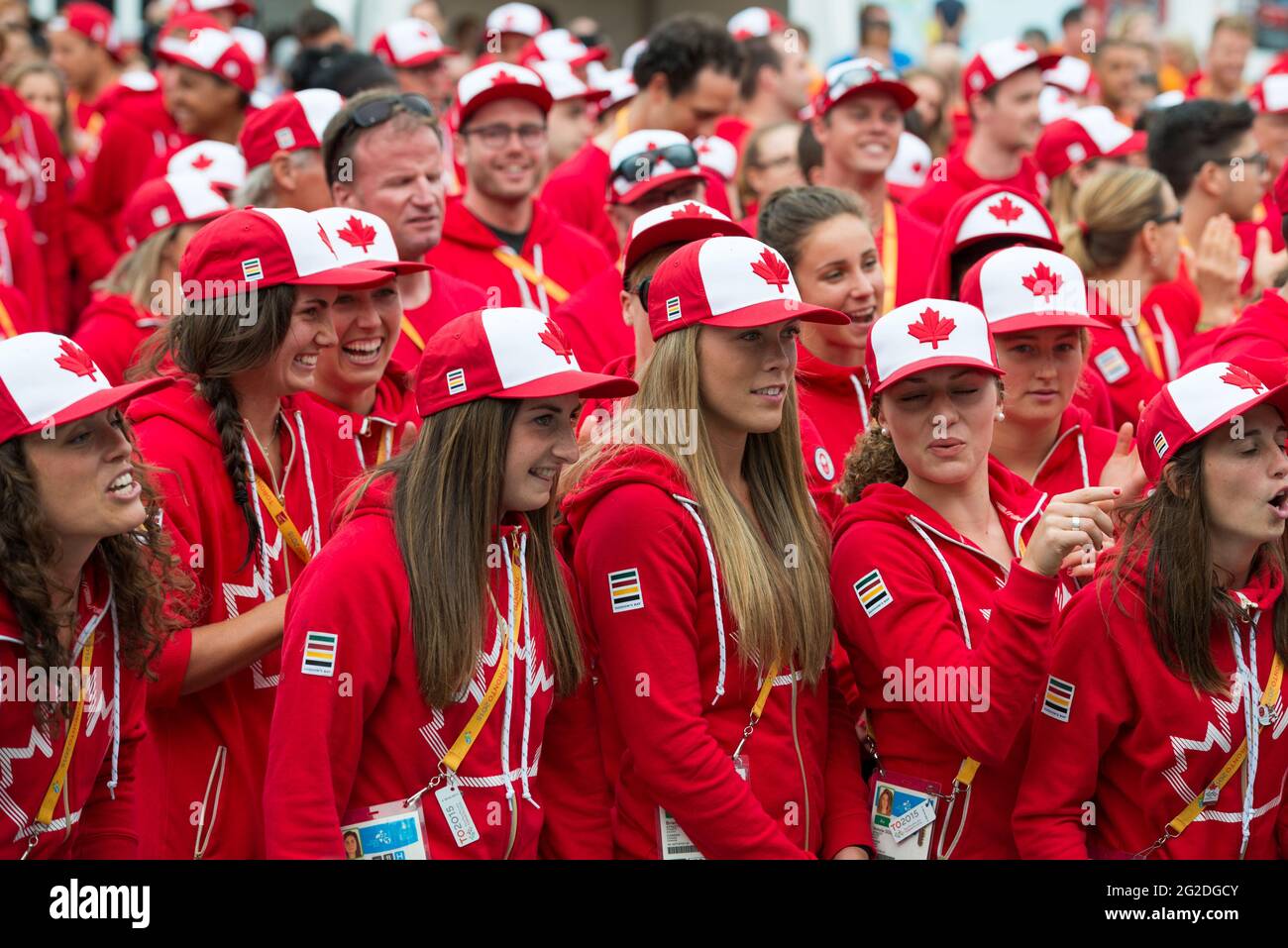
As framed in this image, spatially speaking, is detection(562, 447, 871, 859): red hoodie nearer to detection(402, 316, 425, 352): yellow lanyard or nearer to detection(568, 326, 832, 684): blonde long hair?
detection(568, 326, 832, 684): blonde long hair

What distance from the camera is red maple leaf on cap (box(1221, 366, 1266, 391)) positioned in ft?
12.6

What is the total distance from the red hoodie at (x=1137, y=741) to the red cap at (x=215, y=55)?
6459 millimetres

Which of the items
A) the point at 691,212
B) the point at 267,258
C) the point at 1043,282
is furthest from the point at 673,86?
the point at 267,258

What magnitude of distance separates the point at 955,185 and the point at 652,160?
98.1 inches

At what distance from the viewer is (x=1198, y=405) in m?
3.83

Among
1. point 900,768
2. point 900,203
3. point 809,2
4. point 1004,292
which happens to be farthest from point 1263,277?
point 809,2

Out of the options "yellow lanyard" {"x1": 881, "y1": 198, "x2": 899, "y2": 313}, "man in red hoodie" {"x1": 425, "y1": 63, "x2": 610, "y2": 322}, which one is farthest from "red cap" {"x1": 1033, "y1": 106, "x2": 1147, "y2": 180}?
"man in red hoodie" {"x1": 425, "y1": 63, "x2": 610, "y2": 322}

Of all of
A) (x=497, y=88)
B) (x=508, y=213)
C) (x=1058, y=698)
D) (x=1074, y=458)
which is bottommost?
(x=1058, y=698)

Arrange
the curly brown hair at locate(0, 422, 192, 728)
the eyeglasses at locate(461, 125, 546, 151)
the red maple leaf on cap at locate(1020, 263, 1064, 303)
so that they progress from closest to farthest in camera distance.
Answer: the curly brown hair at locate(0, 422, 192, 728) → the red maple leaf on cap at locate(1020, 263, 1064, 303) → the eyeglasses at locate(461, 125, 546, 151)

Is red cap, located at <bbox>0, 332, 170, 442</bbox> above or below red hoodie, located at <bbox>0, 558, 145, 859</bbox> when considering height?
above

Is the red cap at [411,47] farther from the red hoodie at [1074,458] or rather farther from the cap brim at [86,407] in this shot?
the cap brim at [86,407]

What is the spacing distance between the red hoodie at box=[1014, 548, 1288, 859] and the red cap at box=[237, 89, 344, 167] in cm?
373

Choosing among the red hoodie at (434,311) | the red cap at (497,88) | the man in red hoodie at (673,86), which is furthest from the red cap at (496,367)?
the man in red hoodie at (673,86)

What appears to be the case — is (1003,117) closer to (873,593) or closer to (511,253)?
(511,253)
